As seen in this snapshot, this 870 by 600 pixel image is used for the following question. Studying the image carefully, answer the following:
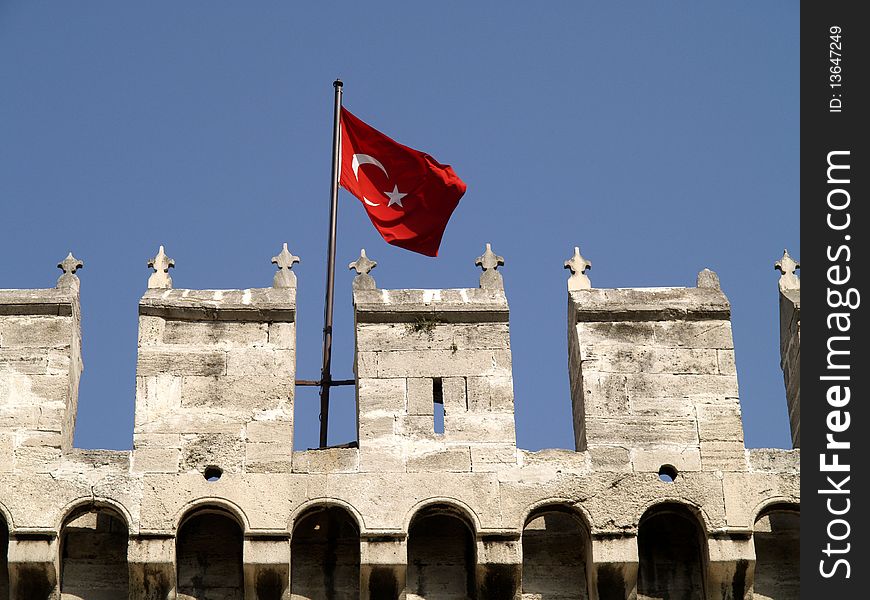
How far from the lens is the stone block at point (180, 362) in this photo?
82.9 ft

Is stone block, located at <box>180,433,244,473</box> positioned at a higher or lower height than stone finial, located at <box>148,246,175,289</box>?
lower

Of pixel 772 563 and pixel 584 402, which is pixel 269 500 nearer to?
pixel 584 402

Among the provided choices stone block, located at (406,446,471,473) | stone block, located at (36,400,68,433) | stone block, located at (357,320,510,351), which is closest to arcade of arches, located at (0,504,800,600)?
stone block, located at (406,446,471,473)

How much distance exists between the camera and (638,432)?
25.2 meters

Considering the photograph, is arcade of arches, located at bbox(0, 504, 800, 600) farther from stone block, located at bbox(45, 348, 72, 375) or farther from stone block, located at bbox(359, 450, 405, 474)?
stone block, located at bbox(45, 348, 72, 375)

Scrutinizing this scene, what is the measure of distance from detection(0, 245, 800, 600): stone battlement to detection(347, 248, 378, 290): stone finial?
141 mm

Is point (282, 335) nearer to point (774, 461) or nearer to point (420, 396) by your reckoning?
point (420, 396)

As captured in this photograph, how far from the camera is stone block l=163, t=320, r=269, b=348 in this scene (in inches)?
1005

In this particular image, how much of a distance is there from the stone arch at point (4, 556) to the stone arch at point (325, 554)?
2.98 metres

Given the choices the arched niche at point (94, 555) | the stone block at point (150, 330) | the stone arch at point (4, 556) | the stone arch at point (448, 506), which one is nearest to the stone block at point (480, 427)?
the stone arch at point (448, 506)

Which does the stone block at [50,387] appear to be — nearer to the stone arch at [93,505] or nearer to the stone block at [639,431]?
the stone arch at [93,505]
